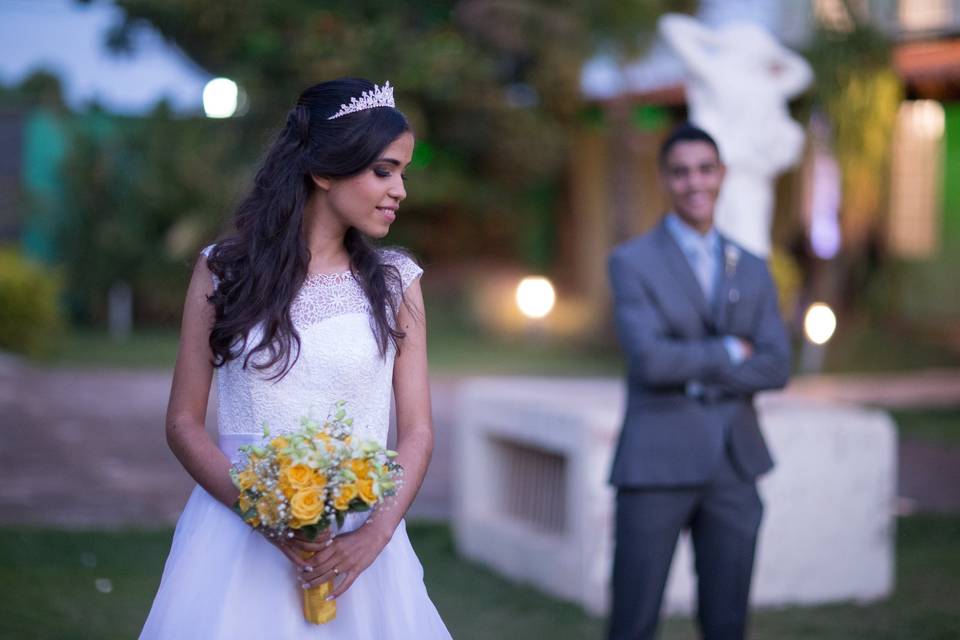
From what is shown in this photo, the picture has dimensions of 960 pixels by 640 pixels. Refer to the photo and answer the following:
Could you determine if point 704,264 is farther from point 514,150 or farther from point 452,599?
point 514,150

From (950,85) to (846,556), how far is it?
12877mm

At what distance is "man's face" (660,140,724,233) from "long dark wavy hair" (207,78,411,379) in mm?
1439

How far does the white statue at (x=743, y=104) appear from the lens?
7609 millimetres

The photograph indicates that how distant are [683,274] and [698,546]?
825mm

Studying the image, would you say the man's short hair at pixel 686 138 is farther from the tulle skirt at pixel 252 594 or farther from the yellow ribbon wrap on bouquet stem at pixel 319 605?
the yellow ribbon wrap on bouquet stem at pixel 319 605

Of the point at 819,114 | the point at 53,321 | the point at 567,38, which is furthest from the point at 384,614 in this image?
the point at 53,321

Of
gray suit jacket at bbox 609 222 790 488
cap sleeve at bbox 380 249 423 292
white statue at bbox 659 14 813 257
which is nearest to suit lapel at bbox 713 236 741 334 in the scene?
gray suit jacket at bbox 609 222 790 488

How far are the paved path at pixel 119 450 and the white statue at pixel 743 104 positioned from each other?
8.77 feet

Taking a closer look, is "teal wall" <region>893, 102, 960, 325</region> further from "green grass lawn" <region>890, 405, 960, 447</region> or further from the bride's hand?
the bride's hand

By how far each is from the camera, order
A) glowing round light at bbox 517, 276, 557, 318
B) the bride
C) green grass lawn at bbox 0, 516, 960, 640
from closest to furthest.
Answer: the bride < green grass lawn at bbox 0, 516, 960, 640 < glowing round light at bbox 517, 276, 557, 318

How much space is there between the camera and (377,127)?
2855mm

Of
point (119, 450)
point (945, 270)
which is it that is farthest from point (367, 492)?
point (945, 270)

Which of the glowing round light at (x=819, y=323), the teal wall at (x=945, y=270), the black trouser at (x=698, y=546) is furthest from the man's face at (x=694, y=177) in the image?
the teal wall at (x=945, y=270)

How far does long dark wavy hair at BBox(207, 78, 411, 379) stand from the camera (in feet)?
9.32
